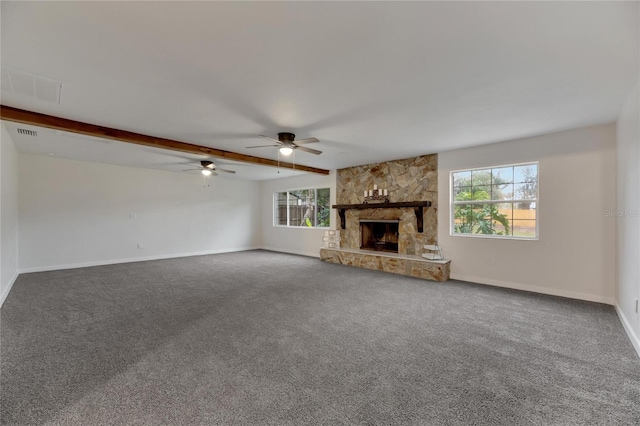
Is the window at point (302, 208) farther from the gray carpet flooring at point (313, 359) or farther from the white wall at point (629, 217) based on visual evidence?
the white wall at point (629, 217)

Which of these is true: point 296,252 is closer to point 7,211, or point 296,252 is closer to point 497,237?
point 497,237

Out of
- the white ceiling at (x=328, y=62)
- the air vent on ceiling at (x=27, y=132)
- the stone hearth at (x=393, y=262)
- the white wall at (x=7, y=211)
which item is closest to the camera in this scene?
the white ceiling at (x=328, y=62)

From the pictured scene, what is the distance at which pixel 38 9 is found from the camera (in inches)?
66.7

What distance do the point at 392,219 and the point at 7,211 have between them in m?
7.02

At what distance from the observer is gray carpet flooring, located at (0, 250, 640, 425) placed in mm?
1736

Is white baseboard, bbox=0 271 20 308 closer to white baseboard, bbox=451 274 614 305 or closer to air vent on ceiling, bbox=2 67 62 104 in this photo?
air vent on ceiling, bbox=2 67 62 104

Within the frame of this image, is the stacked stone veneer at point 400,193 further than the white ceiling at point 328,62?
Yes

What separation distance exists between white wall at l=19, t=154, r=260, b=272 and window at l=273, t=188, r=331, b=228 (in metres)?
1.34

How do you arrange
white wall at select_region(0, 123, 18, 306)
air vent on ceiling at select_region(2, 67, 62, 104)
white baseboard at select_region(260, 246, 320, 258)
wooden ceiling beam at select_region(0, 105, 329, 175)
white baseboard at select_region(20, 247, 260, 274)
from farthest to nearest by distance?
white baseboard at select_region(260, 246, 320, 258), white baseboard at select_region(20, 247, 260, 274), white wall at select_region(0, 123, 18, 306), wooden ceiling beam at select_region(0, 105, 329, 175), air vent on ceiling at select_region(2, 67, 62, 104)

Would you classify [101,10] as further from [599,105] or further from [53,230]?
[53,230]

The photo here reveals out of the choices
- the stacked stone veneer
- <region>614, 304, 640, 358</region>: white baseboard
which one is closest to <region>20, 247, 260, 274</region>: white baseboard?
the stacked stone veneer

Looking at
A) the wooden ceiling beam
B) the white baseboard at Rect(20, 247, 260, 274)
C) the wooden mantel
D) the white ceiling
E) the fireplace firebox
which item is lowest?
the white baseboard at Rect(20, 247, 260, 274)

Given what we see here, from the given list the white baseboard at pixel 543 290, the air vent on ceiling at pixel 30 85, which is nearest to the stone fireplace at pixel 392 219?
the white baseboard at pixel 543 290

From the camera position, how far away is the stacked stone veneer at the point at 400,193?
5717mm
